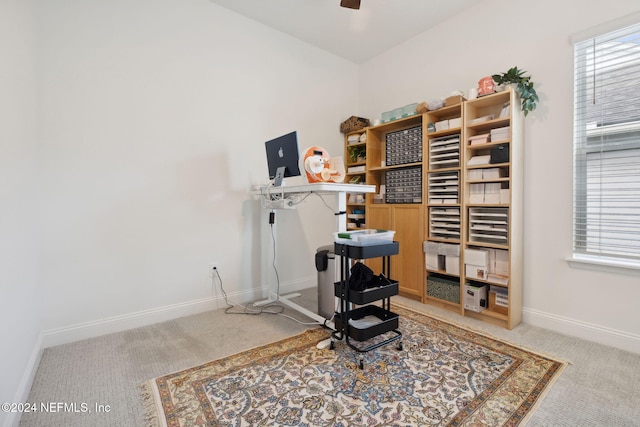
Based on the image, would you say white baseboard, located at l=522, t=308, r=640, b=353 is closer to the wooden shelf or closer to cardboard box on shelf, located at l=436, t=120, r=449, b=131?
the wooden shelf

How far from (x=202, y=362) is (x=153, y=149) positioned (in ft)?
5.74

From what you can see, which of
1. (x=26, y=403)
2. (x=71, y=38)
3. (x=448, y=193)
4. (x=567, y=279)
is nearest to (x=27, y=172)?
(x=71, y=38)

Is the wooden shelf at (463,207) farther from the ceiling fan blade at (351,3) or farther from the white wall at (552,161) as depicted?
the ceiling fan blade at (351,3)

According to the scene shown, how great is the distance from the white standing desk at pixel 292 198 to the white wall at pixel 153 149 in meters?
0.14

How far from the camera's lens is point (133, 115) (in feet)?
7.89

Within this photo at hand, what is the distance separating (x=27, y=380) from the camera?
5.23ft

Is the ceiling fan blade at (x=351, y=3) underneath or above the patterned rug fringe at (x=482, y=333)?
above

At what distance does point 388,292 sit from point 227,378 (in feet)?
3.71

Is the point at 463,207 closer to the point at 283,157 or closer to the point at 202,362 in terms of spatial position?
the point at 283,157

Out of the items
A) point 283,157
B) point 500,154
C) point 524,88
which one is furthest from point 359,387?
point 524,88

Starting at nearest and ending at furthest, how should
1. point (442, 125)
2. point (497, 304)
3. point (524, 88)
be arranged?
point (524, 88)
point (497, 304)
point (442, 125)

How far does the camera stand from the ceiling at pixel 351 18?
282 centimetres

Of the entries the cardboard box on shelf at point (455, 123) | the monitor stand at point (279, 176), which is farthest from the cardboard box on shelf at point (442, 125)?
the monitor stand at point (279, 176)

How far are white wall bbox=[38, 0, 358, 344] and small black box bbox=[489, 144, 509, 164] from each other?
2.06 metres
